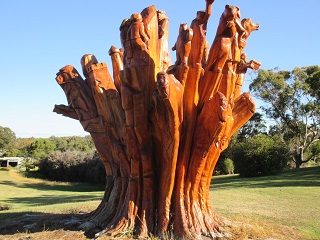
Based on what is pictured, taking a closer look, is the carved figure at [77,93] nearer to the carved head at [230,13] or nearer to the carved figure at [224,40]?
the carved figure at [224,40]

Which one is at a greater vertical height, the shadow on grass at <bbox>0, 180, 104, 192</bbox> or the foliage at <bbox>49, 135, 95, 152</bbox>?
the foliage at <bbox>49, 135, 95, 152</bbox>

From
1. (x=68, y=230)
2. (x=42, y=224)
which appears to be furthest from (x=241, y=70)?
(x=42, y=224)

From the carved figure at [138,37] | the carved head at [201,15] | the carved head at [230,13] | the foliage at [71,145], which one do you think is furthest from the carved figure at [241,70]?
the foliage at [71,145]

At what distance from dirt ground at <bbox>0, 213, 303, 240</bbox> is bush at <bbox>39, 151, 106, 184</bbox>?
2325 cm

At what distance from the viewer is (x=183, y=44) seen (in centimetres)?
570

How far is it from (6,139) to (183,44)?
218 feet

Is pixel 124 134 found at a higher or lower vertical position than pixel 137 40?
lower

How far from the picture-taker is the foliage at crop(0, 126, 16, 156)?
213 feet

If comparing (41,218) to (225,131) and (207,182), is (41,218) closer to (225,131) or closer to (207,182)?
(207,182)

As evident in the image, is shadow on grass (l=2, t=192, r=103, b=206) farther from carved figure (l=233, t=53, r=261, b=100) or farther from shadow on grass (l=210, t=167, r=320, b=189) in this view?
carved figure (l=233, t=53, r=261, b=100)

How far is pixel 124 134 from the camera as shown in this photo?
20.6ft

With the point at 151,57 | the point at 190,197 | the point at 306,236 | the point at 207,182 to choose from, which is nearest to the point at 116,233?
the point at 190,197

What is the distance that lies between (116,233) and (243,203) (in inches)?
267


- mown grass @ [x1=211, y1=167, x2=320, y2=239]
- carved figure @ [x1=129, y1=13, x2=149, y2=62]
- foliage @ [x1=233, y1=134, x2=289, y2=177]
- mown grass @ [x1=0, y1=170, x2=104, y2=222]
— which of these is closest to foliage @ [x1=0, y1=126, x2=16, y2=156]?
mown grass @ [x1=0, y1=170, x2=104, y2=222]
